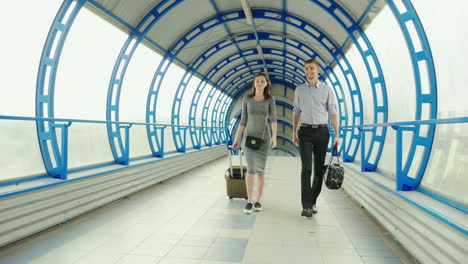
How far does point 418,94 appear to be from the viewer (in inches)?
165

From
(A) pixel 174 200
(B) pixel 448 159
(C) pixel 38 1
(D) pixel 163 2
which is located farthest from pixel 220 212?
(D) pixel 163 2

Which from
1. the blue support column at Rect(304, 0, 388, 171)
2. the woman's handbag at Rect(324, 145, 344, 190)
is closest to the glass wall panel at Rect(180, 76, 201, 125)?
the blue support column at Rect(304, 0, 388, 171)

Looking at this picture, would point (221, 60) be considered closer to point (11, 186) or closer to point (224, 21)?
point (224, 21)

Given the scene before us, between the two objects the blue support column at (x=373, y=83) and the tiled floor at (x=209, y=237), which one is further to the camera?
the blue support column at (x=373, y=83)

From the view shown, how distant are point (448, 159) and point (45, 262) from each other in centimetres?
386

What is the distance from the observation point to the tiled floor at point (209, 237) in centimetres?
302

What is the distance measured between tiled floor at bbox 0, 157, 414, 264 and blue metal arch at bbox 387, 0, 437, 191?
2.42ft

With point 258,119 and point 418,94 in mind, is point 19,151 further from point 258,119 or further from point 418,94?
point 418,94

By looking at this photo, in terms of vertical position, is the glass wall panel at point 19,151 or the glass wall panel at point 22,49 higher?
the glass wall panel at point 22,49

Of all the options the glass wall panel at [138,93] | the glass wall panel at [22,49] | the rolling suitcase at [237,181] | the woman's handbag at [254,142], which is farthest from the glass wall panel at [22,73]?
the glass wall panel at [138,93]

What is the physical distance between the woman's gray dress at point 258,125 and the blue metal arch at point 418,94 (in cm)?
161

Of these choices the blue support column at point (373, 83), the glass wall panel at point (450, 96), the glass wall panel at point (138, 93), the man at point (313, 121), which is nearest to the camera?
the glass wall panel at point (450, 96)

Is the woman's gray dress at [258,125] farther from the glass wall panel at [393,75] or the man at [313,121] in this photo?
the glass wall panel at [393,75]

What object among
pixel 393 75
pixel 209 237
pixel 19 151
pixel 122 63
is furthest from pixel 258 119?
pixel 122 63
